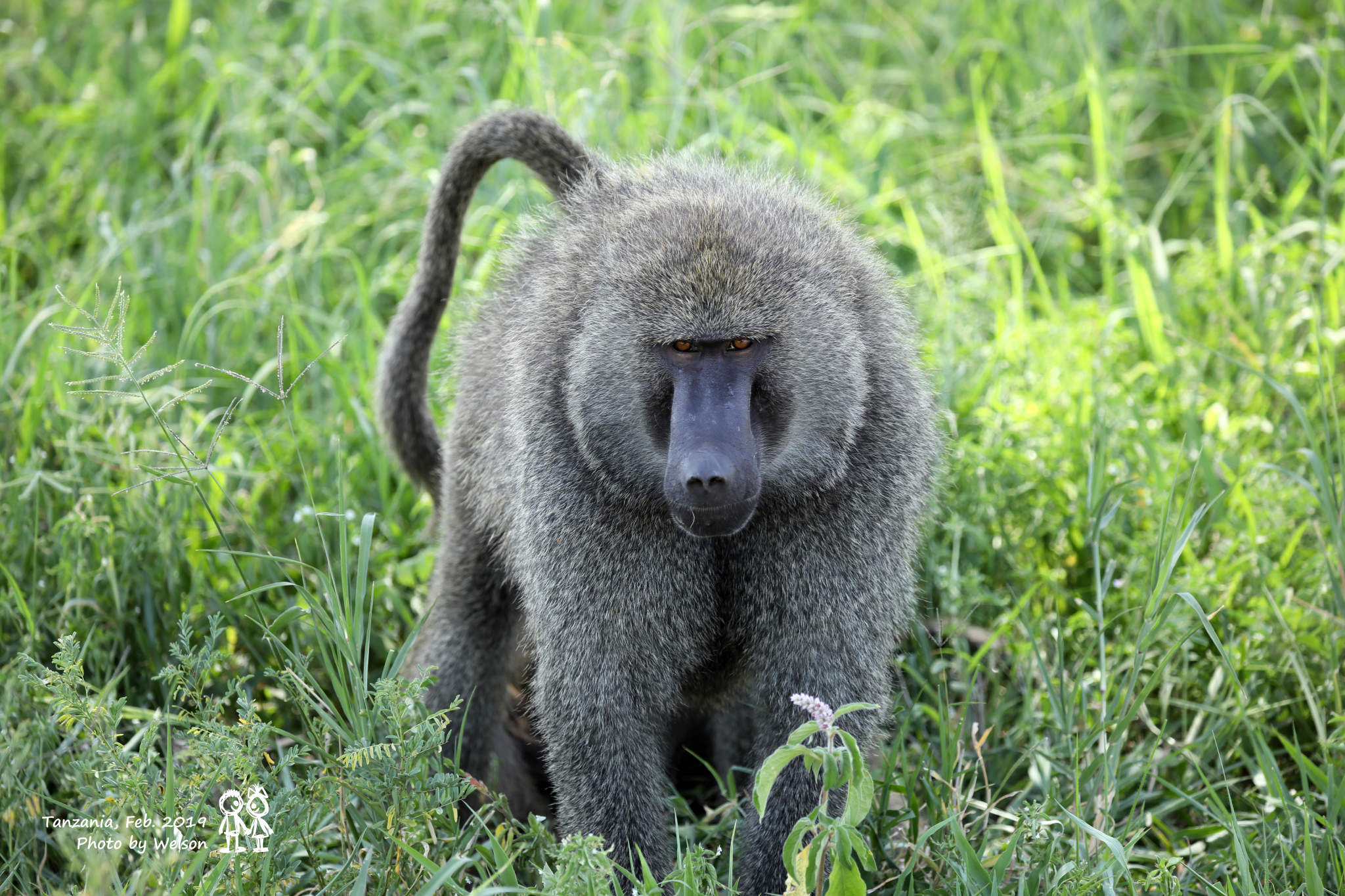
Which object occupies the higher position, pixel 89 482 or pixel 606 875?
pixel 89 482

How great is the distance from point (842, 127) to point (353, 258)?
6.37 feet

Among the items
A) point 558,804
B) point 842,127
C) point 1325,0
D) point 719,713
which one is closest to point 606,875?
point 558,804

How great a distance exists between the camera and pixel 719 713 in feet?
10.8

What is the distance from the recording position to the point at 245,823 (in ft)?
7.29

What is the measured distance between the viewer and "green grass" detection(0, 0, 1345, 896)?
2395 millimetres

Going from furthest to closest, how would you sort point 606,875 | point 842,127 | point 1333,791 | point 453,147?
point 842,127 < point 453,147 < point 1333,791 < point 606,875

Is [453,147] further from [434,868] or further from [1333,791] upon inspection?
[1333,791]

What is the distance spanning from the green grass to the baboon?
259 mm

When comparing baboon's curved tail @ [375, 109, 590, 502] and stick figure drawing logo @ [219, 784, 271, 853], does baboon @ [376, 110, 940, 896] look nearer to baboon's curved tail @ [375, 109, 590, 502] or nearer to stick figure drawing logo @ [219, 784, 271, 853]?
baboon's curved tail @ [375, 109, 590, 502]

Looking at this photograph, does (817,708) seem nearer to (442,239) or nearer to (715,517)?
(715,517)

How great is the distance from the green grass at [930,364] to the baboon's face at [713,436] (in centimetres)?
62

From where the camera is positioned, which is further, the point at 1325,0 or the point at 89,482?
the point at 1325,0

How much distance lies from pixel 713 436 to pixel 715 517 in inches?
5.7

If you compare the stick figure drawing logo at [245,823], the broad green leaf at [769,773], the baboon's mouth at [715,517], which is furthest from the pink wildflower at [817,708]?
the stick figure drawing logo at [245,823]
